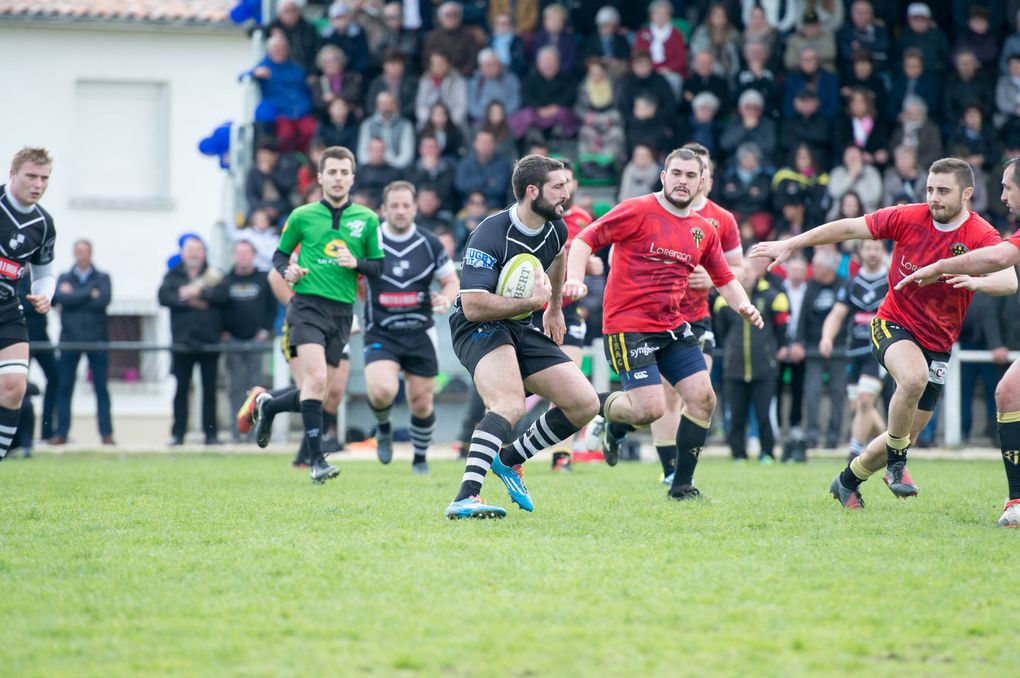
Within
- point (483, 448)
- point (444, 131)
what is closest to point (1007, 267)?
point (483, 448)

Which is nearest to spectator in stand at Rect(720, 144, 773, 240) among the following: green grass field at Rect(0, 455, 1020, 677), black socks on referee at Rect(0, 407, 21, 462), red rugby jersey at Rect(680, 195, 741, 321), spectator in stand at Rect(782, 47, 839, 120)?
spectator in stand at Rect(782, 47, 839, 120)

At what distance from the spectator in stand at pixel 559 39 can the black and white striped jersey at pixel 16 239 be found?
34.9ft

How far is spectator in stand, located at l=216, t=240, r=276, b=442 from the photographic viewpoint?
16078 millimetres

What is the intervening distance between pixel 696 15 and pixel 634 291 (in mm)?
12304

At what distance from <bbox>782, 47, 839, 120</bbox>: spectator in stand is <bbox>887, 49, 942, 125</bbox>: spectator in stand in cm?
78

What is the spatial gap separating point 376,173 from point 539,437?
34.0 feet

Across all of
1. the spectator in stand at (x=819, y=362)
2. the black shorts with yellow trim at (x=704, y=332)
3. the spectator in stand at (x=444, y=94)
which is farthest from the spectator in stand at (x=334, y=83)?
the black shorts with yellow trim at (x=704, y=332)

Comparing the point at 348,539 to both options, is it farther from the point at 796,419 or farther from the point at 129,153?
the point at 129,153

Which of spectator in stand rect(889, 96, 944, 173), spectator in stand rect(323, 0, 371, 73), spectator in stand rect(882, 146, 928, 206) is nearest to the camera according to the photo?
spectator in stand rect(882, 146, 928, 206)

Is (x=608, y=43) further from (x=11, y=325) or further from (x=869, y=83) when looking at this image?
(x=11, y=325)

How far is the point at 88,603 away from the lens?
5.38 meters

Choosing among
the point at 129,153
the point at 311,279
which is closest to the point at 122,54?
the point at 129,153

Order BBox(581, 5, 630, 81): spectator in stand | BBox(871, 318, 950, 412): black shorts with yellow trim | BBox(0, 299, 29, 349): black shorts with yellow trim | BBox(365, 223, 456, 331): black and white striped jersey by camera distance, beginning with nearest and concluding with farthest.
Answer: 1. BBox(871, 318, 950, 412): black shorts with yellow trim
2. BBox(0, 299, 29, 349): black shorts with yellow trim
3. BBox(365, 223, 456, 331): black and white striped jersey
4. BBox(581, 5, 630, 81): spectator in stand

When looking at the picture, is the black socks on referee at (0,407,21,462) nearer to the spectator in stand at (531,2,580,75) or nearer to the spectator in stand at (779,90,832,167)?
the spectator in stand at (531,2,580,75)
